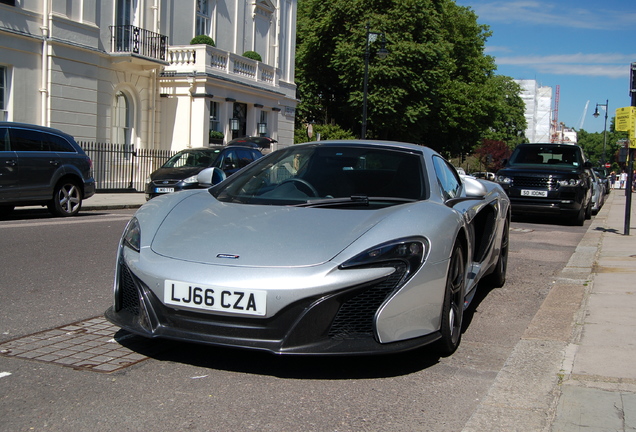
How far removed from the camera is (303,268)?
3639 millimetres

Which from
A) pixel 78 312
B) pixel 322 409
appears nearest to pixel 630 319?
pixel 322 409

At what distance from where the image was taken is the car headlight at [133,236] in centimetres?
412

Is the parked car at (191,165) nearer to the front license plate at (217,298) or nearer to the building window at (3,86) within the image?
the building window at (3,86)

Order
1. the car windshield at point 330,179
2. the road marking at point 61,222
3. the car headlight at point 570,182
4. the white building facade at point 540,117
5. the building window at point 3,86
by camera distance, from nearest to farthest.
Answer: the car windshield at point 330,179 < the road marking at point 61,222 < the car headlight at point 570,182 < the building window at point 3,86 < the white building facade at point 540,117

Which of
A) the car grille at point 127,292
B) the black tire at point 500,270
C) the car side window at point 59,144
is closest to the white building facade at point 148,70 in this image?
the car side window at point 59,144

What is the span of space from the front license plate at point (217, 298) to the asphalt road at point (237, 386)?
42cm

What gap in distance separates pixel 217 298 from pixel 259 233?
56cm

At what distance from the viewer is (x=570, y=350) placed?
453cm

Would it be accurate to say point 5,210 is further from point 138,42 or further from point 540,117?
point 540,117

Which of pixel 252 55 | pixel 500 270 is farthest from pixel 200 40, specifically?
pixel 500 270

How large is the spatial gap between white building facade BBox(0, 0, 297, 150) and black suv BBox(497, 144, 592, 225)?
14.5 meters

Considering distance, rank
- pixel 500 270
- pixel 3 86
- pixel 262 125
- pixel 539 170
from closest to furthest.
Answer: pixel 500 270 < pixel 539 170 < pixel 3 86 < pixel 262 125

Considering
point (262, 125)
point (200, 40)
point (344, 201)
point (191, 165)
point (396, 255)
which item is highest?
point (200, 40)

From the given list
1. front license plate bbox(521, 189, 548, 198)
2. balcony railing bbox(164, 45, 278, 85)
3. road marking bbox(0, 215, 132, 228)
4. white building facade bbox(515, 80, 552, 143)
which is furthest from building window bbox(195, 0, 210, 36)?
white building facade bbox(515, 80, 552, 143)
